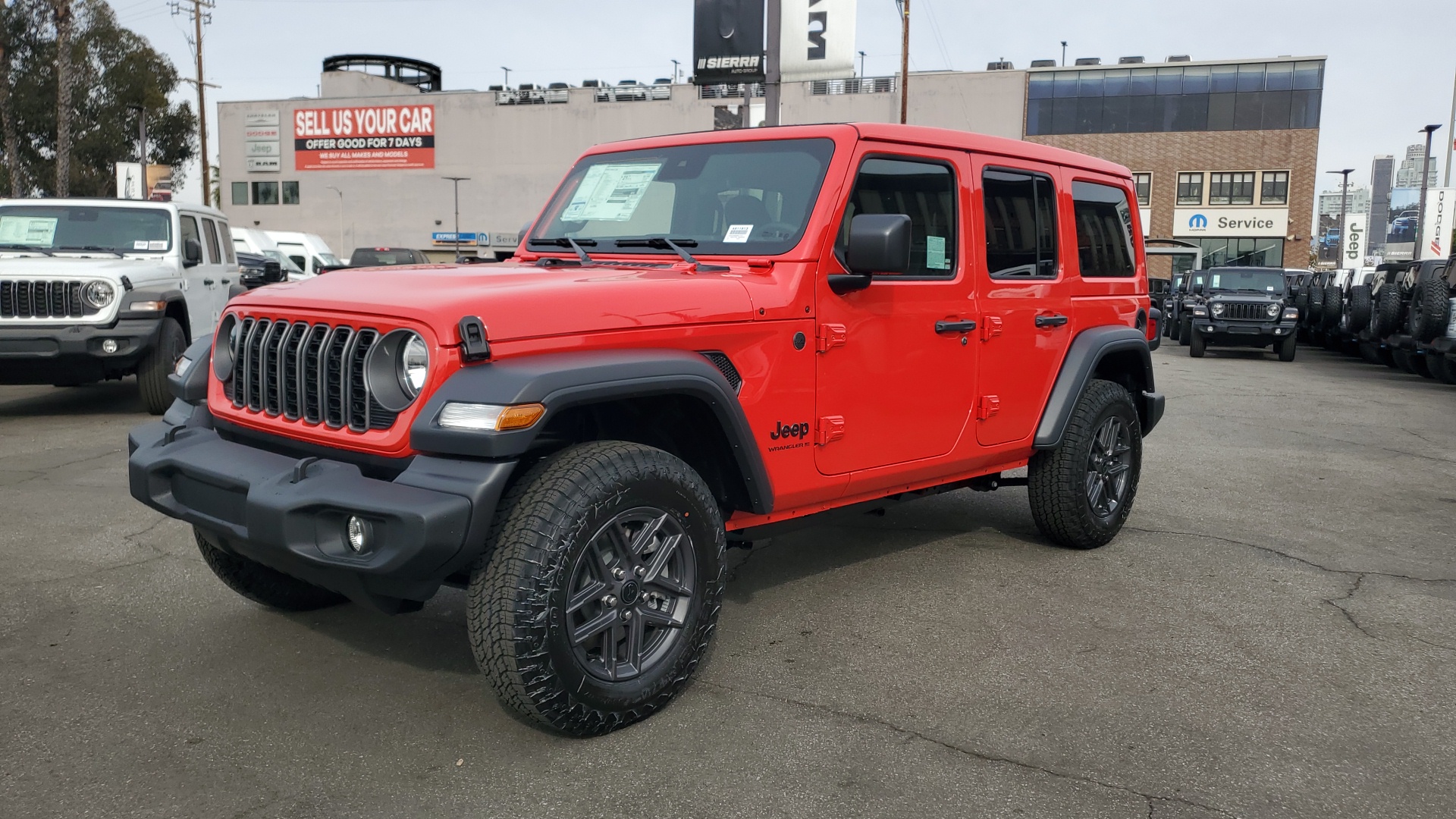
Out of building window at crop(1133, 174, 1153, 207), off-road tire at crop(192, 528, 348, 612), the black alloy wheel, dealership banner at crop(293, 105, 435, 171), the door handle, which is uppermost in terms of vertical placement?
dealership banner at crop(293, 105, 435, 171)

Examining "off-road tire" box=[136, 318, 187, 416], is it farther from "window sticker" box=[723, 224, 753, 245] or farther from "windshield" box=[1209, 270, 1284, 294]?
"windshield" box=[1209, 270, 1284, 294]

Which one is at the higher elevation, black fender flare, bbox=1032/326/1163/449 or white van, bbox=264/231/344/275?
white van, bbox=264/231/344/275

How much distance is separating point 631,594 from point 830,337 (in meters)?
1.21

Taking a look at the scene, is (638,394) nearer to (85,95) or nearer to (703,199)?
(703,199)

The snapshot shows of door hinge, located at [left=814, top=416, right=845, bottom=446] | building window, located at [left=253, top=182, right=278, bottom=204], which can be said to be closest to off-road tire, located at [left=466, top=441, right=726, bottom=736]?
door hinge, located at [left=814, top=416, right=845, bottom=446]

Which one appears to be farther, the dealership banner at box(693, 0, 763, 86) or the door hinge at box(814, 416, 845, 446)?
the dealership banner at box(693, 0, 763, 86)

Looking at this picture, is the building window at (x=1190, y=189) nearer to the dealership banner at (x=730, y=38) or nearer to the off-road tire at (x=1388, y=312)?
the off-road tire at (x=1388, y=312)

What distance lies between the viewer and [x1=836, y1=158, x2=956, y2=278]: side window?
4281 millimetres

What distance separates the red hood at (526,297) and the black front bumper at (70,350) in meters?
6.37

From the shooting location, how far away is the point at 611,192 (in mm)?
4691

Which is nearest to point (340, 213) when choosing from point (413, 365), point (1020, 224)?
point (1020, 224)

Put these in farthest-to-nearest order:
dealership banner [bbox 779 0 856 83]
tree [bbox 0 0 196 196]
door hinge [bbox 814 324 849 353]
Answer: tree [bbox 0 0 196 196]
dealership banner [bbox 779 0 856 83]
door hinge [bbox 814 324 849 353]

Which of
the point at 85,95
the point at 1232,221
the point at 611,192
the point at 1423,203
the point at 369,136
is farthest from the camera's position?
the point at 369,136

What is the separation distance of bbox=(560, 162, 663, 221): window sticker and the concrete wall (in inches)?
2267
